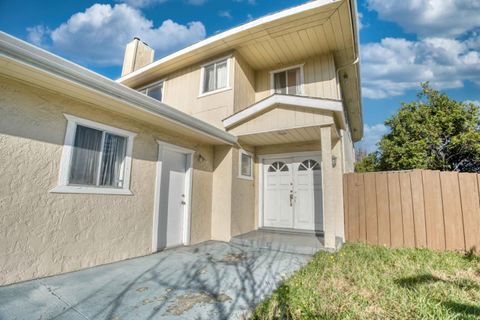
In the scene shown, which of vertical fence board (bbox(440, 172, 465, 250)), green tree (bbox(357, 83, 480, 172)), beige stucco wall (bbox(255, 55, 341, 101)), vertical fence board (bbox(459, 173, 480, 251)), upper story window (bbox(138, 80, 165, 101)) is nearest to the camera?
vertical fence board (bbox(459, 173, 480, 251))

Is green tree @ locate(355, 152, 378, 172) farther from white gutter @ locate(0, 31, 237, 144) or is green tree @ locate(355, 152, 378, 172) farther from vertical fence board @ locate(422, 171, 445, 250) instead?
white gutter @ locate(0, 31, 237, 144)

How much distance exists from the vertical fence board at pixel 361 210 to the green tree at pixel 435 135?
214 inches

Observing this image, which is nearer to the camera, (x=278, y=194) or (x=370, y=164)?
(x=278, y=194)

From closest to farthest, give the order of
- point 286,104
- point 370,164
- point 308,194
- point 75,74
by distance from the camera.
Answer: point 75,74 < point 286,104 < point 308,194 < point 370,164

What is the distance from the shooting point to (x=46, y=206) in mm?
3240

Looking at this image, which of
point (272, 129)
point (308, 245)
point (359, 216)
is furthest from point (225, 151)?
point (359, 216)

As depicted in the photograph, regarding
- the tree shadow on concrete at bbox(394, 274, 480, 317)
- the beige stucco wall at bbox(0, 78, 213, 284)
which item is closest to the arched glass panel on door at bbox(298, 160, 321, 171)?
the tree shadow on concrete at bbox(394, 274, 480, 317)

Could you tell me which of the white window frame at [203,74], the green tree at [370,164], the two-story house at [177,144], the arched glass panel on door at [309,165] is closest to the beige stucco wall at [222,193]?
the two-story house at [177,144]

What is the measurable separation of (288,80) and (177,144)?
4204 mm

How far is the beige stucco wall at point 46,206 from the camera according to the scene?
2941 millimetres

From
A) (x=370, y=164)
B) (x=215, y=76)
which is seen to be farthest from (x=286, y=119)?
(x=370, y=164)

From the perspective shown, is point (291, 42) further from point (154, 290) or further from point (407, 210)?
point (154, 290)

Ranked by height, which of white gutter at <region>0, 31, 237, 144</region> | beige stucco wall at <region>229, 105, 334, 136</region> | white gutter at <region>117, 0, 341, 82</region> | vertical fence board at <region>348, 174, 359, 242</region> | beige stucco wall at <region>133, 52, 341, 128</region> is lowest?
vertical fence board at <region>348, 174, 359, 242</region>

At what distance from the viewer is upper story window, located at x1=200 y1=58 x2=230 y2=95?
6.89 meters
